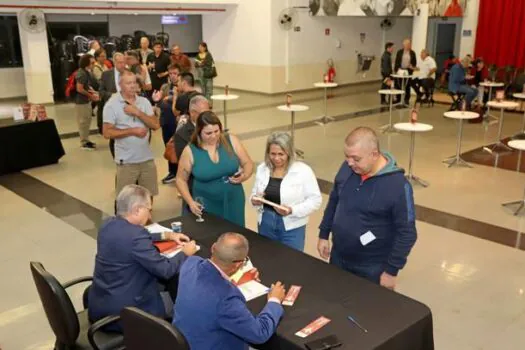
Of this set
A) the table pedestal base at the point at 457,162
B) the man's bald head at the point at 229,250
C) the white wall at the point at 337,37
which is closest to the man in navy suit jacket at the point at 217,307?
the man's bald head at the point at 229,250

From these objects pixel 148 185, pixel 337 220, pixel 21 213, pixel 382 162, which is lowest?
pixel 21 213

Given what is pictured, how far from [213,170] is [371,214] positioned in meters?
1.32

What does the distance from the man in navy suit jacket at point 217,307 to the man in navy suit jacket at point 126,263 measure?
0.51 m

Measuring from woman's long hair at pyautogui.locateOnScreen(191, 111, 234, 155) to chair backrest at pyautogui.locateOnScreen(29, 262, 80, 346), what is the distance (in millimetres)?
1450

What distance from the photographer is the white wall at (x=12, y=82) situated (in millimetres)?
13227

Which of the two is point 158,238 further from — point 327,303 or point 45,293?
point 327,303

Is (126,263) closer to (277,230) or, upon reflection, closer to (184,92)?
(277,230)

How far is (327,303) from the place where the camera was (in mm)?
2504

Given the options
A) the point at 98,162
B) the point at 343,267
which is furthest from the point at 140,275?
the point at 98,162

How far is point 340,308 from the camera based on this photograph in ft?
8.07

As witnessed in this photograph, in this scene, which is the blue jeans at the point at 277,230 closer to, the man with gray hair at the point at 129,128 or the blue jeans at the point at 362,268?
the blue jeans at the point at 362,268

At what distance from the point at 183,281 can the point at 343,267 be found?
4.01 ft

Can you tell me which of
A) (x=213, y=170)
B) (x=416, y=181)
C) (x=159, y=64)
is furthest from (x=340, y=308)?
(x=159, y=64)

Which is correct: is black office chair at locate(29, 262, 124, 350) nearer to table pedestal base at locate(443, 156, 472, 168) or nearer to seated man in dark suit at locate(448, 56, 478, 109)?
table pedestal base at locate(443, 156, 472, 168)
